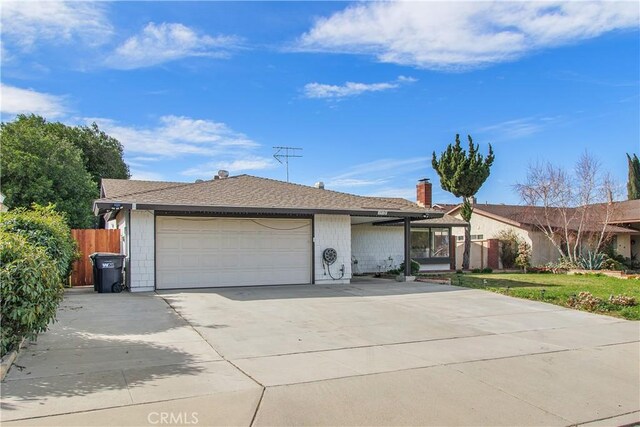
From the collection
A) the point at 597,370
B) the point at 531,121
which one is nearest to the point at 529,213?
the point at 531,121

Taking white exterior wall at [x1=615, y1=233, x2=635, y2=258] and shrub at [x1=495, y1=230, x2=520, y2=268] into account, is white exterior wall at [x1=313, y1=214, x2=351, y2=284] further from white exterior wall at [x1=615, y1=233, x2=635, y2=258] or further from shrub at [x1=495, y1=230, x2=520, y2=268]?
white exterior wall at [x1=615, y1=233, x2=635, y2=258]

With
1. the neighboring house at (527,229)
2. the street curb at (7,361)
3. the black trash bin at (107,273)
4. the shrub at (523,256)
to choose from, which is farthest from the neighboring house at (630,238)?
the street curb at (7,361)

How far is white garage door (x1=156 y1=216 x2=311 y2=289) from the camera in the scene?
43.9ft

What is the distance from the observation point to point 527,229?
25.3 metres

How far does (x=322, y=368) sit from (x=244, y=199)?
936 cm

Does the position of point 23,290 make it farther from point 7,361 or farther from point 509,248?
point 509,248

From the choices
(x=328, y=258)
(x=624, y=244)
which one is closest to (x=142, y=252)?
(x=328, y=258)

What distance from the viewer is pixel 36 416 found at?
3764 millimetres

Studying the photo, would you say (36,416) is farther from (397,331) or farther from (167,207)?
(167,207)

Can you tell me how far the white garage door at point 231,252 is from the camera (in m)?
13.4

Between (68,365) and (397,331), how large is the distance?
5023 mm

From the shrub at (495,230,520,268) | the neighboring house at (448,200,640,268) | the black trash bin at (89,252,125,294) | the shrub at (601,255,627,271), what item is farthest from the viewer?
the shrub at (495,230,520,268)

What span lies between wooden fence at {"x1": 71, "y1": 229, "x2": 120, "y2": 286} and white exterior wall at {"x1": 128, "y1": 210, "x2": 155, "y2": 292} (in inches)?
89.2

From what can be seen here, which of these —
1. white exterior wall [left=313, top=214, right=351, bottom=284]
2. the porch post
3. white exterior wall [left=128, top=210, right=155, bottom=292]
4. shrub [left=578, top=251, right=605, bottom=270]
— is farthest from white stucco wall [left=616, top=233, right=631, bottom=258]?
white exterior wall [left=128, top=210, right=155, bottom=292]
